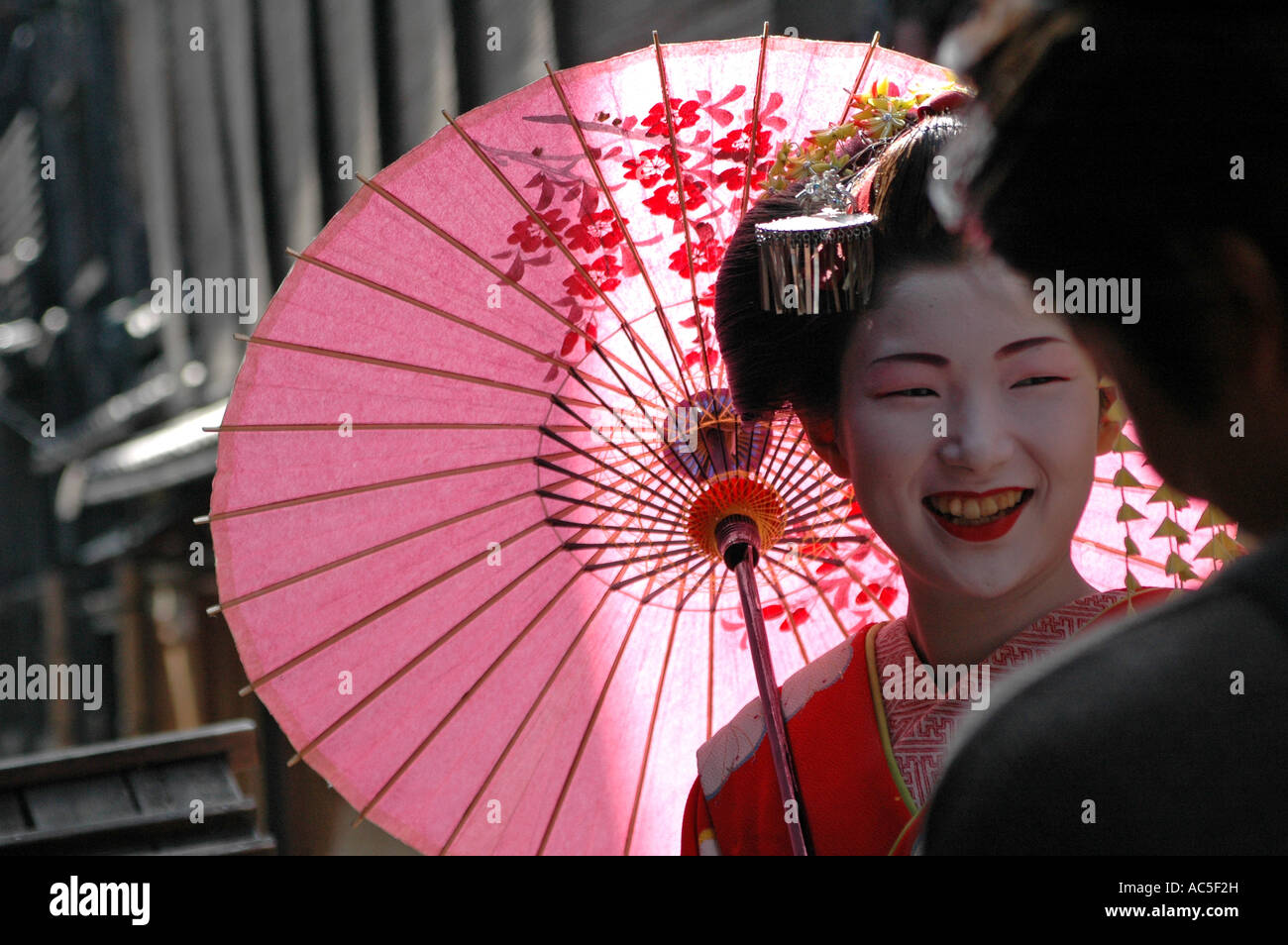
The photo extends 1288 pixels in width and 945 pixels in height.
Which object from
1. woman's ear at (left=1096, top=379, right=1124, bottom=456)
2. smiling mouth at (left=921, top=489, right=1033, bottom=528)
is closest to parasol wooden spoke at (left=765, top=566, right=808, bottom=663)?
smiling mouth at (left=921, top=489, right=1033, bottom=528)

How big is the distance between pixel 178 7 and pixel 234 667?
363 cm

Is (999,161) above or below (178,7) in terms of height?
below

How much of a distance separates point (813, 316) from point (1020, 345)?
0.88 feet

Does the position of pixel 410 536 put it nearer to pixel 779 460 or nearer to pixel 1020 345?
pixel 779 460

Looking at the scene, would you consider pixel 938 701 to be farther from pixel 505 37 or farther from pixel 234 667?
pixel 234 667

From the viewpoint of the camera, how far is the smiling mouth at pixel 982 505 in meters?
1.60

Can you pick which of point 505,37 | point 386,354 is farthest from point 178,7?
point 386,354

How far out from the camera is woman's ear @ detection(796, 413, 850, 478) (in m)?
1.76

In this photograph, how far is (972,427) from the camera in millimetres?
1566

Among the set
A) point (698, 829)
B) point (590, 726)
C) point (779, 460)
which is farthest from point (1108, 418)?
point (590, 726)

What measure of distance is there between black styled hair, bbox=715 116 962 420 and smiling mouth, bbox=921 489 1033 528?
20 cm

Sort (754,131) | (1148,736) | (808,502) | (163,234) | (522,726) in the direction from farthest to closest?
(163,234) < (522,726) < (808,502) < (754,131) < (1148,736)

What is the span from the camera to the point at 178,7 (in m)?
7.42
